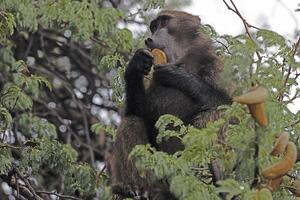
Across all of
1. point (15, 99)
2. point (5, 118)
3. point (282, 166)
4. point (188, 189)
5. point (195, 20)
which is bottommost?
point (188, 189)

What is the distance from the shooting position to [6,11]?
6090 mm

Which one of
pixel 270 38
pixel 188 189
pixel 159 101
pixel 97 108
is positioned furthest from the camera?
pixel 97 108

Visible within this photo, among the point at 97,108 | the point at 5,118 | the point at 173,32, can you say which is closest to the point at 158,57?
the point at 173,32

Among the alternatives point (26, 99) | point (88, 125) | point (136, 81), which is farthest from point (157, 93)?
point (88, 125)

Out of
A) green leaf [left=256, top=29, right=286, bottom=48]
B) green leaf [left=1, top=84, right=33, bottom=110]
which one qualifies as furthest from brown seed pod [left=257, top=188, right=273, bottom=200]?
green leaf [left=1, top=84, right=33, bottom=110]

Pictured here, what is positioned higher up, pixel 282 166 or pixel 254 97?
pixel 254 97

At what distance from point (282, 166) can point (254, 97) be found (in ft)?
1.04

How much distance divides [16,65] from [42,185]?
2.85m

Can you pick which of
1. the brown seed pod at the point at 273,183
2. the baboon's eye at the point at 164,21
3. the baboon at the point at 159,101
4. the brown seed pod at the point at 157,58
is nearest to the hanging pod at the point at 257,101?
the brown seed pod at the point at 273,183

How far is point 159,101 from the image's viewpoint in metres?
5.94

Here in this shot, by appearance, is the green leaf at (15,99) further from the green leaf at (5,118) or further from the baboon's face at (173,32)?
the baboon's face at (173,32)

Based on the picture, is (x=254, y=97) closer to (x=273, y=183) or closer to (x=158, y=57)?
(x=273, y=183)

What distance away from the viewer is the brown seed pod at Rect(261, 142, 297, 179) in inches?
136

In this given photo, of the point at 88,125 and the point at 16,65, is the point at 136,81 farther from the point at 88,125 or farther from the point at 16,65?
the point at 88,125
